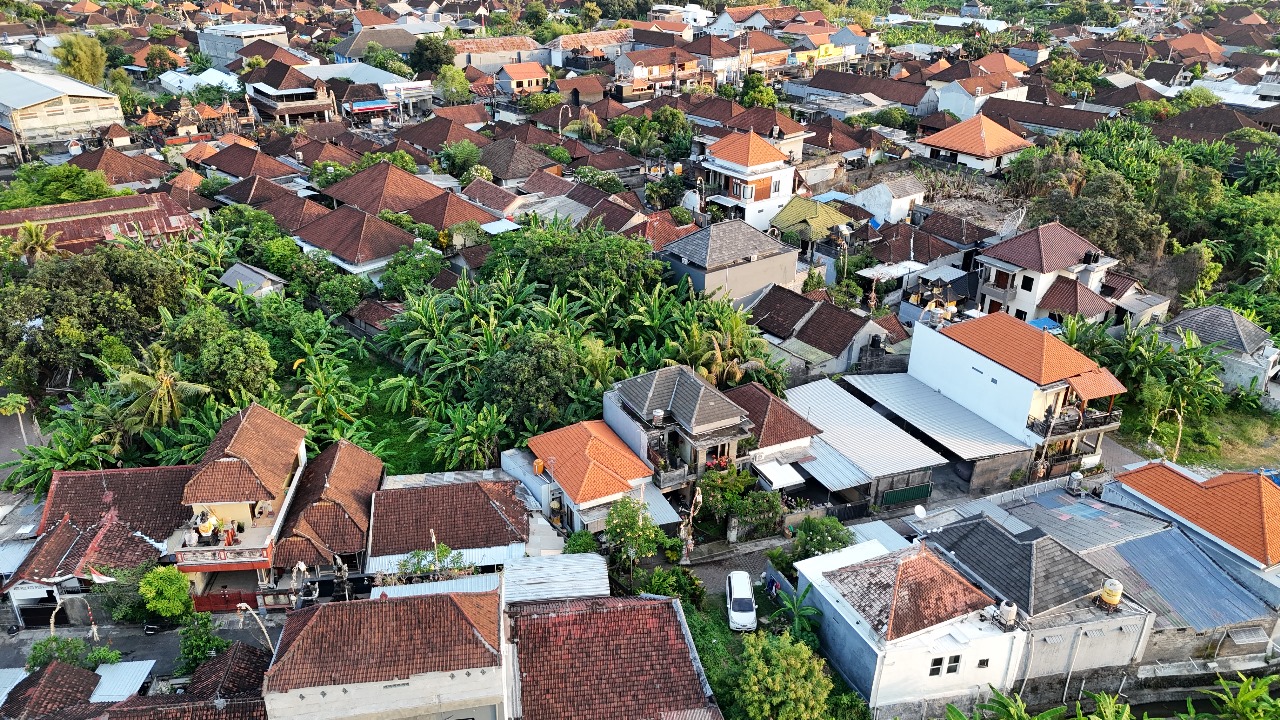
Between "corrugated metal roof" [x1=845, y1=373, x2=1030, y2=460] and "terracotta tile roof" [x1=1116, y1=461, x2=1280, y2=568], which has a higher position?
"terracotta tile roof" [x1=1116, y1=461, x2=1280, y2=568]

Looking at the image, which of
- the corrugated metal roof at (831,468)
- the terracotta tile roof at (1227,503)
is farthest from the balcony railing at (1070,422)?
the corrugated metal roof at (831,468)

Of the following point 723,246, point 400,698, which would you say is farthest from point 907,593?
point 723,246

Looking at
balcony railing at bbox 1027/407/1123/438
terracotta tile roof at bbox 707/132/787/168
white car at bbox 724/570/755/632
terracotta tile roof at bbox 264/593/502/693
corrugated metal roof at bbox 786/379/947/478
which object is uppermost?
terracotta tile roof at bbox 707/132/787/168

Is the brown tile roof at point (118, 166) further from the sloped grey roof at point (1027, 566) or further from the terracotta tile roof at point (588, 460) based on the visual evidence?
the sloped grey roof at point (1027, 566)

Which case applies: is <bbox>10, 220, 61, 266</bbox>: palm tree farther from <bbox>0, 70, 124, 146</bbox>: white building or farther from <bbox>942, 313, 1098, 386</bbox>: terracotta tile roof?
<bbox>942, 313, 1098, 386</bbox>: terracotta tile roof

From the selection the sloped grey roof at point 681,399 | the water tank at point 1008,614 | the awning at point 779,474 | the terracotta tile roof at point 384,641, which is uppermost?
the terracotta tile roof at point 384,641

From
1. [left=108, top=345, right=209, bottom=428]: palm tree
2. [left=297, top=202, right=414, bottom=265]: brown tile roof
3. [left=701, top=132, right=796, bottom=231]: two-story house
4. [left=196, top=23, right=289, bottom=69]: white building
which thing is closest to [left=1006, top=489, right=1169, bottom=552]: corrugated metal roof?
[left=701, top=132, right=796, bottom=231]: two-story house
